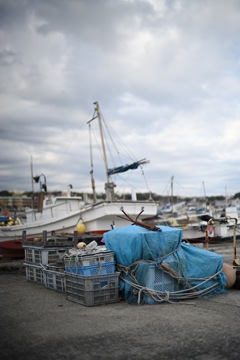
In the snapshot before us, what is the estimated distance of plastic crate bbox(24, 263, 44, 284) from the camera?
8.73 meters

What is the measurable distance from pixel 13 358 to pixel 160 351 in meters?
1.59

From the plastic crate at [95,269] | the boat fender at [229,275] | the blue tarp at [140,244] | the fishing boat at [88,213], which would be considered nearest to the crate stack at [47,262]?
the plastic crate at [95,269]

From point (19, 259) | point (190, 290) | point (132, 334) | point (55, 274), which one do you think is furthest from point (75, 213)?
point (132, 334)

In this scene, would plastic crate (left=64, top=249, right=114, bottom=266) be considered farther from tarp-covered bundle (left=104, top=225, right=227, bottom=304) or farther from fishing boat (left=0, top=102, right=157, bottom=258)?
fishing boat (left=0, top=102, right=157, bottom=258)

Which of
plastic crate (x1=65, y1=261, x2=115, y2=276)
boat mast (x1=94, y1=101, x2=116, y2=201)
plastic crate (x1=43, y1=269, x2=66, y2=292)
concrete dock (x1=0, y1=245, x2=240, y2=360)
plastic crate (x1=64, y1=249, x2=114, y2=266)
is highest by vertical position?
boat mast (x1=94, y1=101, x2=116, y2=201)

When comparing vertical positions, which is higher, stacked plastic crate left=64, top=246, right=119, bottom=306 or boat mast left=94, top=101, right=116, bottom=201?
boat mast left=94, top=101, right=116, bottom=201

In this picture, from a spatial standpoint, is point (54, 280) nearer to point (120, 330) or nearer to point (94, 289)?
point (94, 289)

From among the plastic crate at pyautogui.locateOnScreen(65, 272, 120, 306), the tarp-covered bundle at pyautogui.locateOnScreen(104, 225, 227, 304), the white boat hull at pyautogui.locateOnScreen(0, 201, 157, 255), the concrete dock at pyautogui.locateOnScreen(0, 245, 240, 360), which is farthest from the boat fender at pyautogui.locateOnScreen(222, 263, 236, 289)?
the white boat hull at pyautogui.locateOnScreen(0, 201, 157, 255)

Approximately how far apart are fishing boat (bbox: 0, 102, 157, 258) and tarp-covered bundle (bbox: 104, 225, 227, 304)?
10762mm

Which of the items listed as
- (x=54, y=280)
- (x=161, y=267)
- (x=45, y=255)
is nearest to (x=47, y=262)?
(x=45, y=255)

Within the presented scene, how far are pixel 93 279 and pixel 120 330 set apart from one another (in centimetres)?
150

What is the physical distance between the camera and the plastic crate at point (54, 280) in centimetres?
757

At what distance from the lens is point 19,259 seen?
15688 millimetres

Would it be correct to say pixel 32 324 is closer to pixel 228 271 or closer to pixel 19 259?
pixel 228 271
